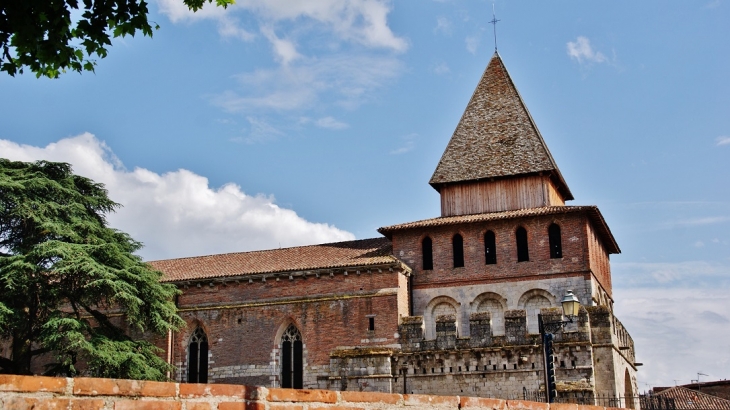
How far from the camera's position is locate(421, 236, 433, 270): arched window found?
3272 cm

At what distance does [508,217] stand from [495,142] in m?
5.12

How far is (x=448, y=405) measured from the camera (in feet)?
29.2

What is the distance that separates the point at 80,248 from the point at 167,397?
76.6 ft

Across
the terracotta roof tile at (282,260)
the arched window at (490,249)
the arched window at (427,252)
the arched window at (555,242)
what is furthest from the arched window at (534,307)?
the terracotta roof tile at (282,260)

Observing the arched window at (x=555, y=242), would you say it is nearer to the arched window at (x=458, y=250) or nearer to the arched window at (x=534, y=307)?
the arched window at (x=534, y=307)

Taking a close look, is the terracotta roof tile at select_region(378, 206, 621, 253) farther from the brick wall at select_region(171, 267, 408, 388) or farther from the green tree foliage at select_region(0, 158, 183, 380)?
the green tree foliage at select_region(0, 158, 183, 380)

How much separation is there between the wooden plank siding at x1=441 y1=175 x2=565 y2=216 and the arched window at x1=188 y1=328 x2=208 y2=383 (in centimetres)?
1096

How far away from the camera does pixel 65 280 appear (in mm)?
28438

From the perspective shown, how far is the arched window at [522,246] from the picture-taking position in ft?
104

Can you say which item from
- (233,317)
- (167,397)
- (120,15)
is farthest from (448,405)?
(233,317)

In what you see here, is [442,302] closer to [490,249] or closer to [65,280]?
[490,249]

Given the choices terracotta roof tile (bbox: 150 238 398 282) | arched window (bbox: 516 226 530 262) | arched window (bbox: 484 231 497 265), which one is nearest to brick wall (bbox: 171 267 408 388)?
terracotta roof tile (bbox: 150 238 398 282)

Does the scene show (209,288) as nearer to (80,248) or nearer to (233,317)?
(233,317)

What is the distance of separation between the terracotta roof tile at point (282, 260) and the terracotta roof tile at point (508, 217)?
1.29 m
